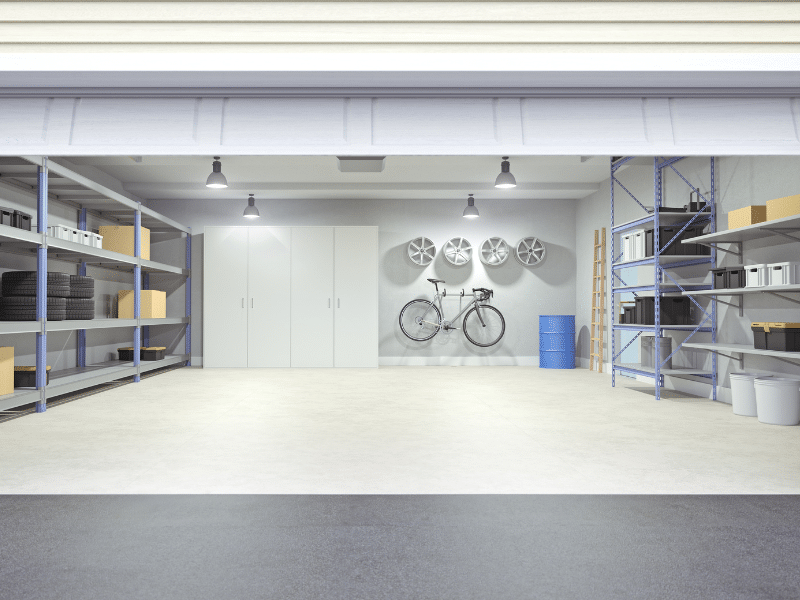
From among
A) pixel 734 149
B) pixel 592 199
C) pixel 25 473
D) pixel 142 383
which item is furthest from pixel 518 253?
pixel 25 473

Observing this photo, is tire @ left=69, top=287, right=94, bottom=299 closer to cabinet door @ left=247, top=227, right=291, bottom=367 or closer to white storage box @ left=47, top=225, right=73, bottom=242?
white storage box @ left=47, top=225, right=73, bottom=242

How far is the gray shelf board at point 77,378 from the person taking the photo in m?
4.66

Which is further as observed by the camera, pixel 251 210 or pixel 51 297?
pixel 251 210

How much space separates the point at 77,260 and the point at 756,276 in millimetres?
7109

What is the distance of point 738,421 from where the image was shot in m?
Result: 4.55

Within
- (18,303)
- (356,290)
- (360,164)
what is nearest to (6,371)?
(18,303)

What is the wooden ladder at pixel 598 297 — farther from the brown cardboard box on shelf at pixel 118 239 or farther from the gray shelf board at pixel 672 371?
the brown cardboard box on shelf at pixel 118 239

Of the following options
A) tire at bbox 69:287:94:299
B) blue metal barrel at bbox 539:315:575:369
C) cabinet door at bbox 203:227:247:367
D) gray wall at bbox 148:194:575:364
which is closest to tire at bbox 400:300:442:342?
gray wall at bbox 148:194:575:364

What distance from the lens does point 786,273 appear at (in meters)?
4.27

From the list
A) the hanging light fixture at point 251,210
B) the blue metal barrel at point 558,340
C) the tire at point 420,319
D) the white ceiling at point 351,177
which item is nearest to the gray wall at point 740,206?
the white ceiling at point 351,177

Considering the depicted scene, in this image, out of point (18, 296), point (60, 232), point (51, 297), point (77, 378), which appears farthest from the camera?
point (77, 378)

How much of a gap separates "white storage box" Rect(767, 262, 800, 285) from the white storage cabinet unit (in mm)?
5575

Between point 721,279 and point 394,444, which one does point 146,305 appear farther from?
point 721,279

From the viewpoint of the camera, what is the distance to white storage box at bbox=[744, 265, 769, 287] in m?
4.51
